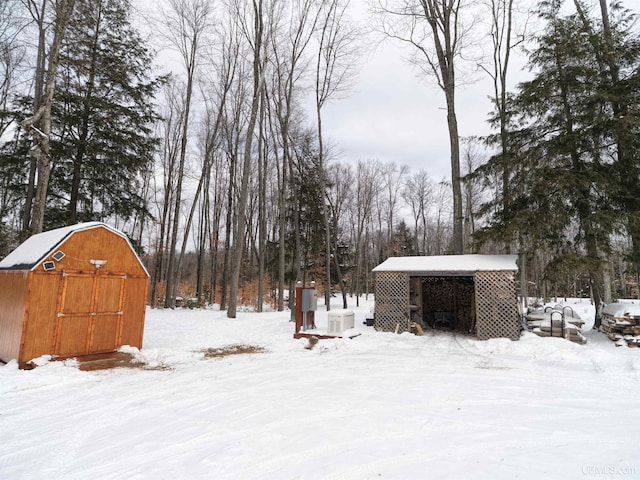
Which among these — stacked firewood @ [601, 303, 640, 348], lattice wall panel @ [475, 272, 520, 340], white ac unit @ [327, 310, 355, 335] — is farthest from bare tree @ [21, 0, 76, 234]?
stacked firewood @ [601, 303, 640, 348]

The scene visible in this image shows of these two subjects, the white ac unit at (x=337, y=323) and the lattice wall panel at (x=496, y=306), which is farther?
the white ac unit at (x=337, y=323)

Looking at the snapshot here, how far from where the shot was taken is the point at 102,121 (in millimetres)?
11414

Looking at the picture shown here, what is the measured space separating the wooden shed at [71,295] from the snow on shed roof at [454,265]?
689 cm

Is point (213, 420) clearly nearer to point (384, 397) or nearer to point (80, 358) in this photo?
point (384, 397)

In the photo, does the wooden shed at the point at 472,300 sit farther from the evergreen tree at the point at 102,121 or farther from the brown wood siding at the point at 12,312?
the evergreen tree at the point at 102,121

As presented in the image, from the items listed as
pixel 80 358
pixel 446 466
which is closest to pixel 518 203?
pixel 446 466

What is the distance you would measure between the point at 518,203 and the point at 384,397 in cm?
823

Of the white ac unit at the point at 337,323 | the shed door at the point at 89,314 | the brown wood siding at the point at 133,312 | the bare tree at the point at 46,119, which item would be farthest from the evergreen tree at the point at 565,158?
the bare tree at the point at 46,119

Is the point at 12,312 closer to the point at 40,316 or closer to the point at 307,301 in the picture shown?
the point at 40,316

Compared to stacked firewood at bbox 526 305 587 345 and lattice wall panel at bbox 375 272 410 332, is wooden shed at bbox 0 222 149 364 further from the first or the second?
stacked firewood at bbox 526 305 587 345

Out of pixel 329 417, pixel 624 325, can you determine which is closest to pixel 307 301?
pixel 329 417

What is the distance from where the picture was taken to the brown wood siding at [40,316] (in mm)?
5668

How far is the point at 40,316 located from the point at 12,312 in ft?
2.35

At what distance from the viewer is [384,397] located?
14.6ft
